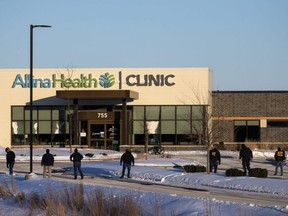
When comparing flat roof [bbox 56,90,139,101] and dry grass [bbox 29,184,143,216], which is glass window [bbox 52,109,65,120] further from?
dry grass [bbox 29,184,143,216]

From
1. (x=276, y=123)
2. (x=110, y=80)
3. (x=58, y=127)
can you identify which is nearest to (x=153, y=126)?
(x=110, y=80)

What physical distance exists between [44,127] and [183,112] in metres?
13.9

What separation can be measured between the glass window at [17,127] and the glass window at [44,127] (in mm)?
1839

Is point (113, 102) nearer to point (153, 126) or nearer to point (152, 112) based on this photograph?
point (152, 112)

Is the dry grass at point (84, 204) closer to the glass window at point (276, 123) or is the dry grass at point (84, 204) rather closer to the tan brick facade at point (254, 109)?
the tan brick facade at point (254, 109)

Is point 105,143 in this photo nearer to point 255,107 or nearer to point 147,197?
point 255,107

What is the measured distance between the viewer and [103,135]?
228ft

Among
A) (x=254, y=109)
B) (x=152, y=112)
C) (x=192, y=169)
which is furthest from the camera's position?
(x=254, y=109)

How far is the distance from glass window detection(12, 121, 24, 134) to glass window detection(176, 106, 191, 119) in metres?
15.5

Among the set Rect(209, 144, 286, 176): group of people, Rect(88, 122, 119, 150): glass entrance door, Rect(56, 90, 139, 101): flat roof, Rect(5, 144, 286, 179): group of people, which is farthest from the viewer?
Rect(88, 122, 119, 150): glass entrance door

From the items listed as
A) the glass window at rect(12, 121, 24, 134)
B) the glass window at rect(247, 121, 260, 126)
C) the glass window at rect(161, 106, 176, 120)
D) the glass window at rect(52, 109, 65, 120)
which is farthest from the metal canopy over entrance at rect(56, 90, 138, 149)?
the glass window at rect(247, 121, 260, 126)

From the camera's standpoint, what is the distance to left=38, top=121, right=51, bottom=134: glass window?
2820 inches

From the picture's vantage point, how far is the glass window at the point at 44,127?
71625mm

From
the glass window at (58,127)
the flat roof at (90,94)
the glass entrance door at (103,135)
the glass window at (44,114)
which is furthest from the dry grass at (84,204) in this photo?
the glass window at (44,114)
